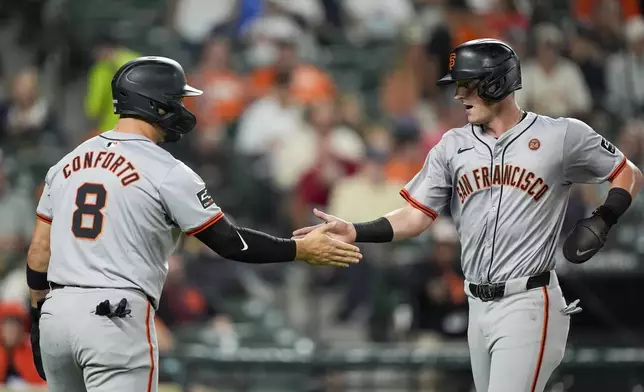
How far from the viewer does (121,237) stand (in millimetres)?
5316

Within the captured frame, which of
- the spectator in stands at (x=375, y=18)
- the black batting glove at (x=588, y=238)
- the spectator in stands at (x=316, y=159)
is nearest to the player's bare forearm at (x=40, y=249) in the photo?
the black batting glove at (x=588, y=238)

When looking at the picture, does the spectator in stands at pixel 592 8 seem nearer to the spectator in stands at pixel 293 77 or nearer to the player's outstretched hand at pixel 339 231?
the spectator in stands at pixel 293 77

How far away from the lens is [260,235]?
221 inches

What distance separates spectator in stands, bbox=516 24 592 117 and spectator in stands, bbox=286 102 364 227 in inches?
72.3

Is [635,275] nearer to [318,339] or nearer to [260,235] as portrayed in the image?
[318,339]

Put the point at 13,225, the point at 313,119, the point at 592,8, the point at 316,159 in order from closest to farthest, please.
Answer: the point at 13,225 < the point at 316,159 < the point at 313,119 < the point at 592,8

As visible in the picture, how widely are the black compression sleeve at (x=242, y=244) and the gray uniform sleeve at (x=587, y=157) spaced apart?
139cm

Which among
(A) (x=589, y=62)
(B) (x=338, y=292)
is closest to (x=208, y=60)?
(B) (x=338, y=292)

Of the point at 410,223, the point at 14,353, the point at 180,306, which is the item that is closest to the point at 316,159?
the point at 180,306

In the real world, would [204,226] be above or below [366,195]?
above

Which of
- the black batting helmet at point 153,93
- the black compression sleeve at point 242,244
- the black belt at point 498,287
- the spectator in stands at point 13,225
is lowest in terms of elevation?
the spectator in stands at point 13,225

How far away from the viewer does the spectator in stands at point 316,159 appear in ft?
36.2

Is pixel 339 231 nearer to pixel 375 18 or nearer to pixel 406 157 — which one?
pixel 406 157

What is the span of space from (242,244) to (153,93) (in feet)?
2.59
